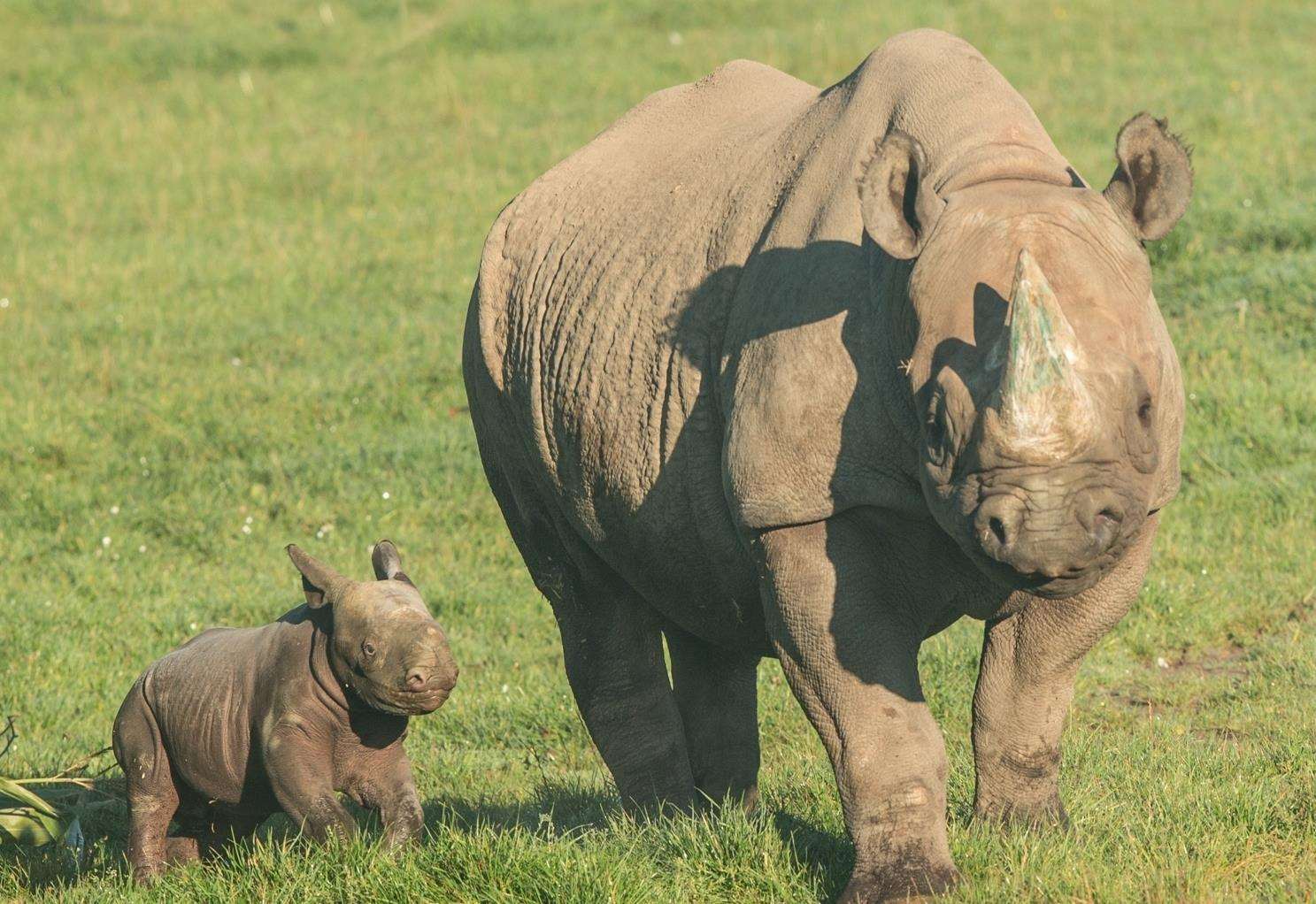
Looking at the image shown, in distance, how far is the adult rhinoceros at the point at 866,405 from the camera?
14.5ft

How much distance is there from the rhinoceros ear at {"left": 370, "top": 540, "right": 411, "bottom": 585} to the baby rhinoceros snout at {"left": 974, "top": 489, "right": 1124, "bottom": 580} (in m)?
2.66

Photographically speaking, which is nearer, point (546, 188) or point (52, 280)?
point (546, 188)

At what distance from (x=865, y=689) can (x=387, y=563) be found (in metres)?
2.09

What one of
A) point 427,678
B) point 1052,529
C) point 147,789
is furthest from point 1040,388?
point 147,789

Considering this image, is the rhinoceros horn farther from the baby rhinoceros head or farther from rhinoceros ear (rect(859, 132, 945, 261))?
the baby rhinoceros head

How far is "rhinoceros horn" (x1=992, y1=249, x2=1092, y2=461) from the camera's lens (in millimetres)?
4258

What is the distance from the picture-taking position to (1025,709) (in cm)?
558

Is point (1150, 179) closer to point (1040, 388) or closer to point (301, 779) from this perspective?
point (1040, 388)

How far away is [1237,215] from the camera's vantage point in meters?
14.8

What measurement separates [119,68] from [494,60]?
178 inches

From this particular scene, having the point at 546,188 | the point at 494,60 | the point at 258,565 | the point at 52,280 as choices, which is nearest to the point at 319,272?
the point at 52,280

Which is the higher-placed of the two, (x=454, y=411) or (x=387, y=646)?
(x=387, y=646)

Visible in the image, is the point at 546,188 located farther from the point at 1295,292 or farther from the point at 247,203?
the point at 247,203

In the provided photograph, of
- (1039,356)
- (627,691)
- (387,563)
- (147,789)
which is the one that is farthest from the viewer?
(627,691)
